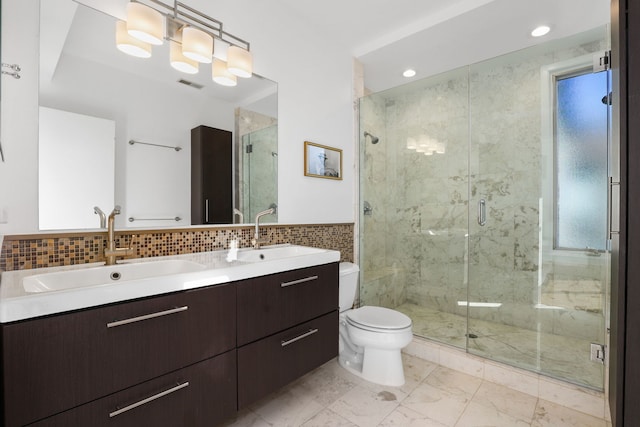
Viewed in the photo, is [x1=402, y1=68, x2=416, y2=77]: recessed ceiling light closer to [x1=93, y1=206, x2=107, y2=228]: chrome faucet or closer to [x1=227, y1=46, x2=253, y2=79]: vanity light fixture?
[x1=227, y1=46, x2=253, y2=79]: vanity light fixture

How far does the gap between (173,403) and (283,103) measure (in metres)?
1.86

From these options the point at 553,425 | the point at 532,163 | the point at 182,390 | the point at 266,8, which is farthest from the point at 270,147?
the point at 553,425

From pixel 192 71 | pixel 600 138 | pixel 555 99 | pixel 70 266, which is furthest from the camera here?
pixel 555 99

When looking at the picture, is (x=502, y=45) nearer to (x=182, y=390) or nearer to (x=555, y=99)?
(x=555, y=99)

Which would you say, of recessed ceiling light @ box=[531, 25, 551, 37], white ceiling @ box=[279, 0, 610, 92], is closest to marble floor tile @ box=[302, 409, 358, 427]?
white ceiling @ box=[279, 0, 610, 92]

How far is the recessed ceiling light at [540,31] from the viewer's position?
2.15 m

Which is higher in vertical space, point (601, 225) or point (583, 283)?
point (601, 225)

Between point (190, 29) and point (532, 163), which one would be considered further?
point (532, 163)

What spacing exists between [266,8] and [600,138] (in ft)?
7.61

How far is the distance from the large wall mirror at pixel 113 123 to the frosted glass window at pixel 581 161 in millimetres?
2187

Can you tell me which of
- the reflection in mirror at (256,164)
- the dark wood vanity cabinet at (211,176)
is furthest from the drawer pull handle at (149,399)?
the reflection in mirror at (256,164)

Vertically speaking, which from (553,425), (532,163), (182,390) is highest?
(532,163)

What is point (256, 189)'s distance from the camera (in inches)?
80.4

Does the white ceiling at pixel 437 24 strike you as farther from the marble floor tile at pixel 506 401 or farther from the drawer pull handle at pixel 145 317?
the marble floor tile at pixel 506 401
